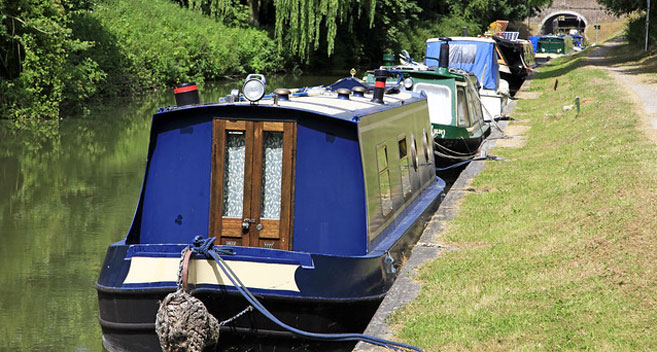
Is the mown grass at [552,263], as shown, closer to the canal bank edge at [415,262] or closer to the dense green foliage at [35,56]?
the canal bank edge at [415,262]

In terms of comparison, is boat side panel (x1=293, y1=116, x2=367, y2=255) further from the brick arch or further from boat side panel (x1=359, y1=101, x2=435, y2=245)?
the brick arch

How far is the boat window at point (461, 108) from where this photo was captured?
1636 cm

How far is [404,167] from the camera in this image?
10.0 m

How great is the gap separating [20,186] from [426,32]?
43899 mm

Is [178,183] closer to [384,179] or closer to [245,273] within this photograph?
[245,273]

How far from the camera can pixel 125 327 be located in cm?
723

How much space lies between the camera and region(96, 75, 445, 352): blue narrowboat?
273 inches

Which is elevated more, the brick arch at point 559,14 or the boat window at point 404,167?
the brick arch at point 559,14

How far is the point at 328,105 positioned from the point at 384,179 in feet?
3.38

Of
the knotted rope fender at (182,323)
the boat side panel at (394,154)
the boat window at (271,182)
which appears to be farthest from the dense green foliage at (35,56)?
the knotted rope fender at (182,323)

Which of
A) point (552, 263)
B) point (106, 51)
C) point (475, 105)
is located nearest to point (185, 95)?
point (552, 263)

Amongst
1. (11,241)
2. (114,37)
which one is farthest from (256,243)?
(114,37)

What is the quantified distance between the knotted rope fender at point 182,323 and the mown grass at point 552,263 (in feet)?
5.21

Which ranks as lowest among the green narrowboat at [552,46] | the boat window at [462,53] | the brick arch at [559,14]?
the boat window at [462,53]
